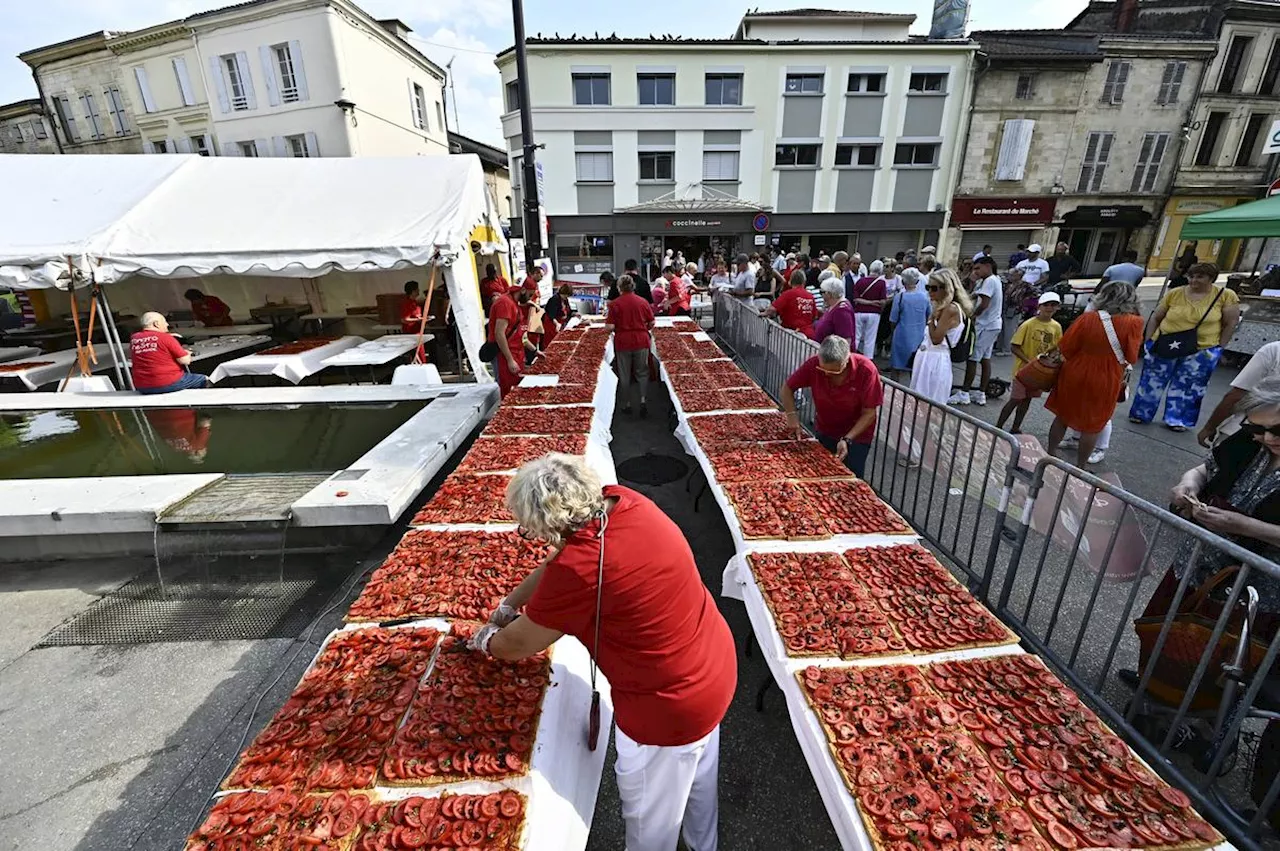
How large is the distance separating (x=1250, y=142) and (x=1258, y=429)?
3973 centimetres

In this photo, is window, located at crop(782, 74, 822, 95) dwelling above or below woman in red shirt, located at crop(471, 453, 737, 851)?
above

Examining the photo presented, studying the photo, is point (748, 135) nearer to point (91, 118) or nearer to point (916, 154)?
point (916, 154)

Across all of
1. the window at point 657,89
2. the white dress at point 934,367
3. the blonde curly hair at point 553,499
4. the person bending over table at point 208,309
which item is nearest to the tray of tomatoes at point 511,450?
the blonde curly hair at point 553,499

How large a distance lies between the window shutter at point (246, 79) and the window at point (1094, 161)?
38704mm

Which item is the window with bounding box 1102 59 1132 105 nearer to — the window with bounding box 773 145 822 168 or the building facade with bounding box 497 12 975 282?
the building facade with bounding box 497 12 975 282

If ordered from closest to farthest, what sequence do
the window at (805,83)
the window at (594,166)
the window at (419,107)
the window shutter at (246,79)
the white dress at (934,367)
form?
the white dress at (934,367), the window shutter at (246,79), the window at (805,83), the window at (594,166), the window at (419,107)

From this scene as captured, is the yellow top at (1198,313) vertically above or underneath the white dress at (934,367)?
above

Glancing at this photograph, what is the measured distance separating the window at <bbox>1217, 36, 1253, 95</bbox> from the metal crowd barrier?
3603cm

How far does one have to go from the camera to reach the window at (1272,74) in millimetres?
25156

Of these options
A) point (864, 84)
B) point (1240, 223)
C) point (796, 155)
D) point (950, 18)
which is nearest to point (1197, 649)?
point (1240, 223)

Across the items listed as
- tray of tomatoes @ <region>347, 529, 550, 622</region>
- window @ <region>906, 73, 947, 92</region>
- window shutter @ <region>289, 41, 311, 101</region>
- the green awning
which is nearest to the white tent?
tray of tomatoes @ <region>347, 529, 550, 622</region>

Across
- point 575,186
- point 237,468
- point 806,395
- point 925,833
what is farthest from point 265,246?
point 575,186

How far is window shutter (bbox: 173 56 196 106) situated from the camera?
23.4 metres

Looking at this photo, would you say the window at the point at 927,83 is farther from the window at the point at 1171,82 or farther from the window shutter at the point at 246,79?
the window shutter at the point at 246,79
